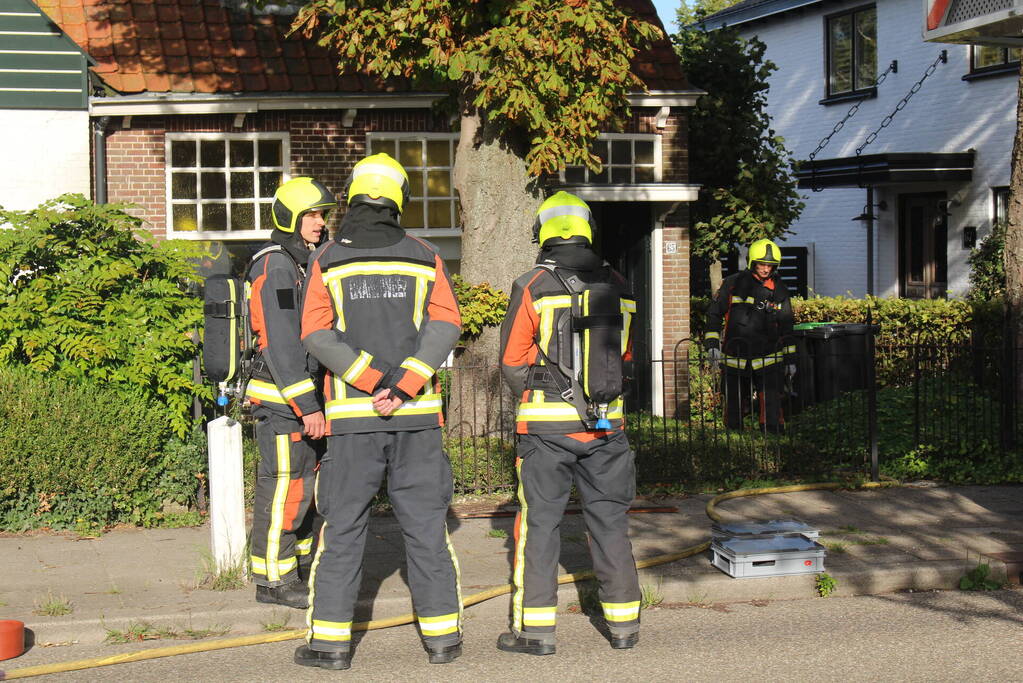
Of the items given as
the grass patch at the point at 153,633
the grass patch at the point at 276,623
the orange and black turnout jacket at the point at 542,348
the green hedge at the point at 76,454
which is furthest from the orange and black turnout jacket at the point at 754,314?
the grass patch at the point at 153,633

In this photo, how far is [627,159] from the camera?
1438 centimetres

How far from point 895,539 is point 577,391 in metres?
3.12

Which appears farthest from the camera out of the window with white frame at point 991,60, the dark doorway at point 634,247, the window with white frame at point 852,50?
the window with white frame at point 852,50

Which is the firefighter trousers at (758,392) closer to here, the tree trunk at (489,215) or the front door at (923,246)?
the tree trunk at (489,215)

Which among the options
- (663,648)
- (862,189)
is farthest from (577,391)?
(862,189)

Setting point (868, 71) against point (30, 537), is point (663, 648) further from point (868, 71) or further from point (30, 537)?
point (868, 71)

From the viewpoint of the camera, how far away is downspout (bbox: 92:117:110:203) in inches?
510

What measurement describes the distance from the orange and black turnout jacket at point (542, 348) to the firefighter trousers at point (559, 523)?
0.08 meters

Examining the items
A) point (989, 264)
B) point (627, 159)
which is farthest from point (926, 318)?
point (989, 264)

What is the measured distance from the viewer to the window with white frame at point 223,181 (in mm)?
13289

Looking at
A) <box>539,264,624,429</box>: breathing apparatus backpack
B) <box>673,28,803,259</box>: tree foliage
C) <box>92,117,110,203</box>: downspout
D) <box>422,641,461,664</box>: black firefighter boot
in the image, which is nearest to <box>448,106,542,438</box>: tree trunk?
<box>92,117,110,203</box>: downspout

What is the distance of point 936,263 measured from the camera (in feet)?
65.6

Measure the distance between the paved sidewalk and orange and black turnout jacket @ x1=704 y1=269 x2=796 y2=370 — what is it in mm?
2688

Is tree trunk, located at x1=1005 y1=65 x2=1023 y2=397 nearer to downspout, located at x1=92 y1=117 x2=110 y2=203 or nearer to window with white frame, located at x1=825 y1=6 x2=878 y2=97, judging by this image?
downspout, located at x1=92 y1=117 x2=110 y2=203
